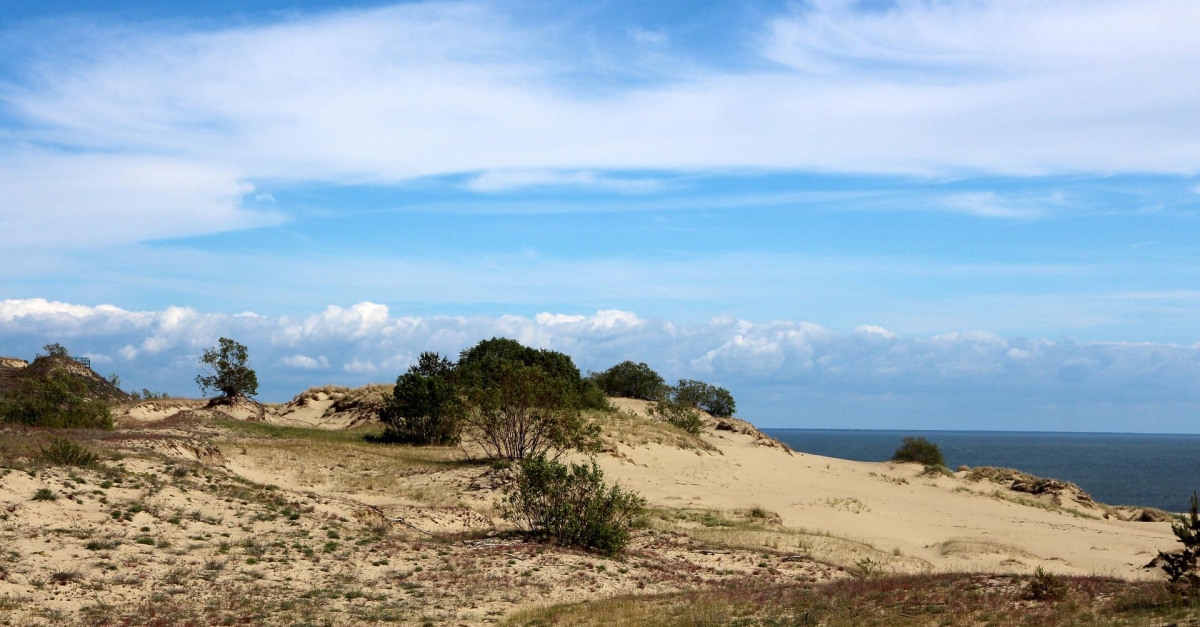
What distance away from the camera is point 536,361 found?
193 ft

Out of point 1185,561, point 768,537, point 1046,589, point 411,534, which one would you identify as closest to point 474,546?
point 411,534

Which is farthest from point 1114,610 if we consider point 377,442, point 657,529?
point 377,442

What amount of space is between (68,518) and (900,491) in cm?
3554

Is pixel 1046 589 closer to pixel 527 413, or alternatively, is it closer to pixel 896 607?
pixel 896 607

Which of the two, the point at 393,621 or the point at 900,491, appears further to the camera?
the point at 900,491

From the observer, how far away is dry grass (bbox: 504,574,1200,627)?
40.0 ft

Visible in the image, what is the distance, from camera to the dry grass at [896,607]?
12.2 m

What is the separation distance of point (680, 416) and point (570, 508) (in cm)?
3751

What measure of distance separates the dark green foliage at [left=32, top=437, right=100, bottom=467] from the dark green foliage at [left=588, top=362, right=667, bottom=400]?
2276 inches

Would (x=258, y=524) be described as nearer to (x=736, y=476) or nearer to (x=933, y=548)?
(x=933, y=548)

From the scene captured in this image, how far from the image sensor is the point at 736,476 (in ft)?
134

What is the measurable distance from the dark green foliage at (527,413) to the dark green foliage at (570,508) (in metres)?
10.8

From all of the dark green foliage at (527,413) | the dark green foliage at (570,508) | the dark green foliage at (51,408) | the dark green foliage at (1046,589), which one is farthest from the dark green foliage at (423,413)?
the dark green foliage at (1046,589)

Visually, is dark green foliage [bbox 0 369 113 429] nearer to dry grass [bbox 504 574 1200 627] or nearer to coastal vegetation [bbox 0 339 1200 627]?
coastal vegetation [bbox 0 339 1200 627]
